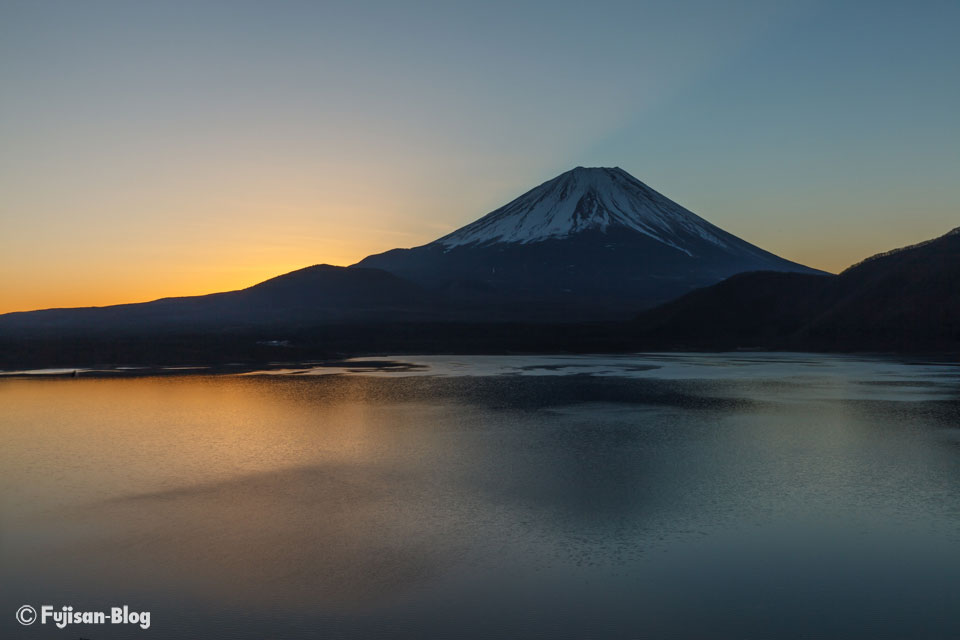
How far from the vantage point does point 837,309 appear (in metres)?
88.6

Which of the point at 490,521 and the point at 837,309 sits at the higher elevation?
the point at 837,309

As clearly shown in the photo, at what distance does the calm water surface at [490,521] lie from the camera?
33.9ft

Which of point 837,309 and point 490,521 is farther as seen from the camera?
point 837,309

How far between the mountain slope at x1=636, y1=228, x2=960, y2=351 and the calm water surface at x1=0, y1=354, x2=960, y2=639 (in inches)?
2032

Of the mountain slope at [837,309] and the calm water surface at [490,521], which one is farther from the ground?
the mountain slope at [837,309]

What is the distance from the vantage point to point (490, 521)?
14.6 m

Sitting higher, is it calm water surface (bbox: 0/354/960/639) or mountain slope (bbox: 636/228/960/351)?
mountain slope (bbox: 636/228/960/351)

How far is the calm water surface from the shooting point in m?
10.3

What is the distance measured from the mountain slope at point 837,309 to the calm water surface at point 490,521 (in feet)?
169

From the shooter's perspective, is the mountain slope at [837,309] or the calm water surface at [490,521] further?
the mountain slope at [837,309]

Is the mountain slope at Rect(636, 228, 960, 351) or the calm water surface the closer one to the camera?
the calm water surface

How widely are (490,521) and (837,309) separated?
279 feet

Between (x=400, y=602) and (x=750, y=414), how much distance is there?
21.9 meters

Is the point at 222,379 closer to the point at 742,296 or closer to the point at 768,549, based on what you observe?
the point at 768,549
